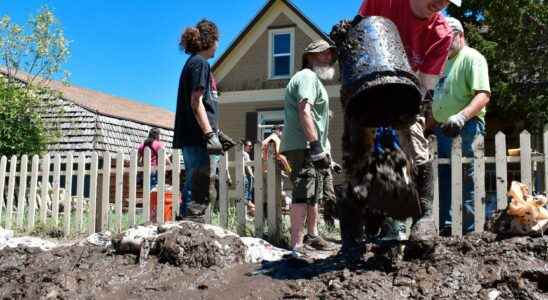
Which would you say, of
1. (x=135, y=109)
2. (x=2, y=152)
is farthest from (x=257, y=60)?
(x=135, y=109)

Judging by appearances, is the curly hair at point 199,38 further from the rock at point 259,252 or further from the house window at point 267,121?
the house window at point 267,121

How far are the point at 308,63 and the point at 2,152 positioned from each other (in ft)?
35.9

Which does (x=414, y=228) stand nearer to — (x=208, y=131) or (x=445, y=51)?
(x=445, y=51)

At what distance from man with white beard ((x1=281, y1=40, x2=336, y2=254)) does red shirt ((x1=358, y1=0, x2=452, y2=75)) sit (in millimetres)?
1363

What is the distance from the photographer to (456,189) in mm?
6047

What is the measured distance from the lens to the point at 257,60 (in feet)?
60.6

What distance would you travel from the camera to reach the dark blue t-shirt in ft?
16.5

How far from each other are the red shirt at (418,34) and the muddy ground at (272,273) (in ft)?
3.31

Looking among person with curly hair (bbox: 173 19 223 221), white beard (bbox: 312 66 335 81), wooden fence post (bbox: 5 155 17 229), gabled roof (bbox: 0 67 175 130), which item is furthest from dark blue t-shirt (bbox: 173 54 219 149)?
gabled roof (bbox: 0 67 175 130)

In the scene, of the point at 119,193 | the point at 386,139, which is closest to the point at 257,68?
the point at 119,193

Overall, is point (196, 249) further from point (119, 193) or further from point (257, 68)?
point (257, 68)

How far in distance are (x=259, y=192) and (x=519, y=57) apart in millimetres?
11616

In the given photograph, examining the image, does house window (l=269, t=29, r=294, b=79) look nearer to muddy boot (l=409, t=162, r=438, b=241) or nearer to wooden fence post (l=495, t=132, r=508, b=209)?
wooden fence post (l=495, t=132, r=508, b=209)

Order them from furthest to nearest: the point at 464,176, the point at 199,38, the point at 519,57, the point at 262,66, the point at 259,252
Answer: the point at 262,66 → the point at 519,57 → the point at 464,176 → the point at 199,38 → the point at 259,252
